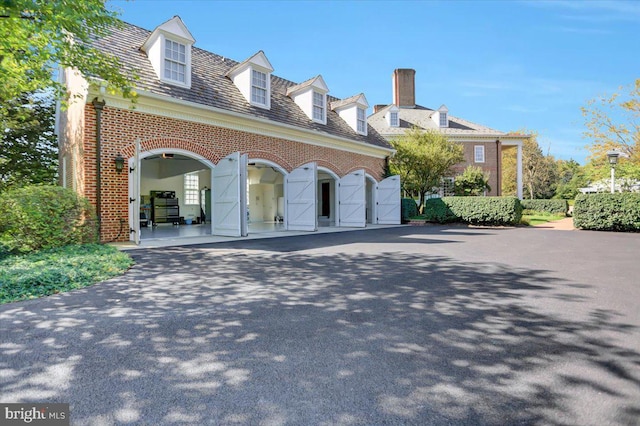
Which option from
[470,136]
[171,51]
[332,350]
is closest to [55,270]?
[332,350]

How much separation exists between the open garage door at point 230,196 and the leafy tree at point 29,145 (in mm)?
10827

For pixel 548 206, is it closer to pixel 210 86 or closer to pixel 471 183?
pixel 471 183

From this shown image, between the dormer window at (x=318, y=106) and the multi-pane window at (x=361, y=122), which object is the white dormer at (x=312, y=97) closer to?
the dormer window at (x=318, y=106)

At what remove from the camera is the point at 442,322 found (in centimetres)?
355

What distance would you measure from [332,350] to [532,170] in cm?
3806

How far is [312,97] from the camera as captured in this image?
54.4ft

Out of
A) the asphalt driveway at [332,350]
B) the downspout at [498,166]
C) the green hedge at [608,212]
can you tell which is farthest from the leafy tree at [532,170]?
the asphalt driveway at [332,350]

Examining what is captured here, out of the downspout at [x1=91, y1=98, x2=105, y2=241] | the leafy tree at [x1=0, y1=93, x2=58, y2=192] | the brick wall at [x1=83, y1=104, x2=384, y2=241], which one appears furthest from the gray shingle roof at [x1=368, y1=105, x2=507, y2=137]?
the downspout at [x1=91, y1=98, x2=105, y2=241]

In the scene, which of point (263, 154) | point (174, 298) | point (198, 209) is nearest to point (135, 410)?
point (174, 298)

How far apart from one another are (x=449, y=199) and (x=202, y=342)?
17707 mm

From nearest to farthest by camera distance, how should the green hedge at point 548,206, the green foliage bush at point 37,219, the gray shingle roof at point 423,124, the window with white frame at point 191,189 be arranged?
the green foliage bush at point 37,219
the window with white frame at point 191,189
the green hedge at point 548,206
the gray shingle roof at point 423,124

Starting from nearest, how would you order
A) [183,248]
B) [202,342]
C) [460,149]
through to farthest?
[202,342] < [183,248] < [460,149]

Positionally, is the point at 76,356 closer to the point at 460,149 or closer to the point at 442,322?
the point at 442,322

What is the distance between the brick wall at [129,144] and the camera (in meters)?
9.53
